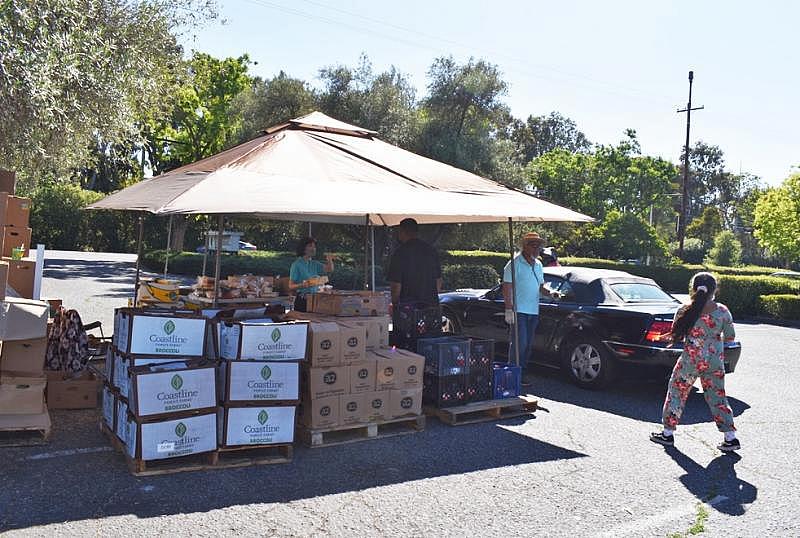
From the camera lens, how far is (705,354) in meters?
6.23

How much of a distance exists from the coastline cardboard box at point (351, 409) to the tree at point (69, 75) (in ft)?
16.7

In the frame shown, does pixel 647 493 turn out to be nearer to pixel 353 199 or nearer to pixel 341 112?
pixel 353 199

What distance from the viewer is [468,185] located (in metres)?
7.81

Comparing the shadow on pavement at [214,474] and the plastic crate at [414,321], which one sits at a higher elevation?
the plastic crate at [414,321]

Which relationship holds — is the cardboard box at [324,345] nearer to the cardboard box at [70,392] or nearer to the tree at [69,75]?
the cardboard box at [70,392]

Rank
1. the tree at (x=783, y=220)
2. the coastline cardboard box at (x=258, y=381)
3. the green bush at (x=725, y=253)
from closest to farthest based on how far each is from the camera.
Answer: the coastline cardboard box at (x=258, y=381) → the tree at (x=783, y=220) → the green bush at (x=725, y=253)

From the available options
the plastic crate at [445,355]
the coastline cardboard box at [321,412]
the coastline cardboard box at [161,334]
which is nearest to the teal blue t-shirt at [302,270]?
the plastic crate at [445,355]

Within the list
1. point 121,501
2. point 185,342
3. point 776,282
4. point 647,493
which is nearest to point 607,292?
point 647,493

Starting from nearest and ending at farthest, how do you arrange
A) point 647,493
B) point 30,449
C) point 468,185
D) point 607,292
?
point 647,493
point 30,449
point 468,185
point 607,292

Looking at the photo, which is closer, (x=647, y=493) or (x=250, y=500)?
(x=250, y=500)

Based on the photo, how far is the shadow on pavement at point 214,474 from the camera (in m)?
4.53

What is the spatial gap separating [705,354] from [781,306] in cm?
1528

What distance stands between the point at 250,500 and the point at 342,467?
3.06 ft

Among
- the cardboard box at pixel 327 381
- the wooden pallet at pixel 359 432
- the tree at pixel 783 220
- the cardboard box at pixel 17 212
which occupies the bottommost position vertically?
the wooden pallet at pixel 359 432
